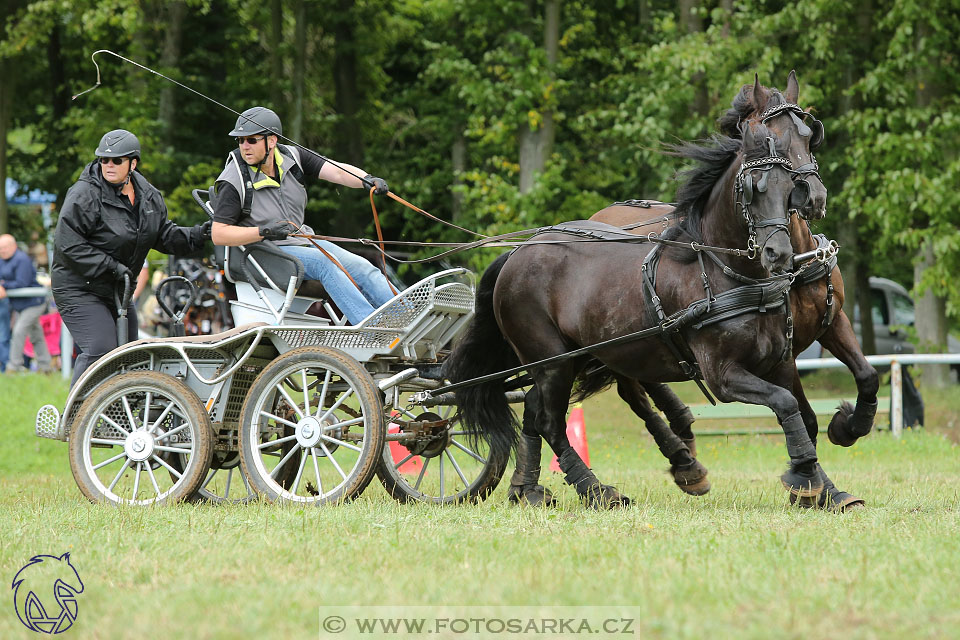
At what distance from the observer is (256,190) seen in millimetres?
7285

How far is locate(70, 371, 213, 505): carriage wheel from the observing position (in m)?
7.01

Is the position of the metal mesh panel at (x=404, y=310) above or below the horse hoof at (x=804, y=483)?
above

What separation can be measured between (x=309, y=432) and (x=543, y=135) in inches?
452

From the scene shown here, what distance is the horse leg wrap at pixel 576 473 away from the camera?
7.26 metres

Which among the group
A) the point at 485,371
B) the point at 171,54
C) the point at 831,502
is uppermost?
the point at 171,54

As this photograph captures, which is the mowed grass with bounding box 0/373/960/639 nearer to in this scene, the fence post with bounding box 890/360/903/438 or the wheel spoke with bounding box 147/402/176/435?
the wheel spoke with bounding box 147/402/176/435

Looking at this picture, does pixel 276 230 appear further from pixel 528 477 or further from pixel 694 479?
pixel 694 479

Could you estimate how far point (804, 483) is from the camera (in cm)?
637

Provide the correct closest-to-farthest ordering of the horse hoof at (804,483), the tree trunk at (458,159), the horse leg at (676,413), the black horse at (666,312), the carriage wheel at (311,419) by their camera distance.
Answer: the black horse at (666,312) → the horse hoof at (804,483) → the carriage wheel at (311,419) → the horse leg at (676,413) → the tree trunk at (458,159)

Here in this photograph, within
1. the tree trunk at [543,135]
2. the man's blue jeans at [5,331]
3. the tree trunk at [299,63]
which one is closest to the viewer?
the man's blue jeans at [5,331]

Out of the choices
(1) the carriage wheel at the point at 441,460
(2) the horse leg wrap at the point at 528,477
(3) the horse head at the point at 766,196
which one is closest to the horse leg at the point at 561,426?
(2) the horse leg wrap at the point at 528,477

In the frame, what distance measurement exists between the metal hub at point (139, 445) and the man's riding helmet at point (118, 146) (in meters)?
1.72

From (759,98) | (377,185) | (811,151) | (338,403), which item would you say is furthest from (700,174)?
(338,403)

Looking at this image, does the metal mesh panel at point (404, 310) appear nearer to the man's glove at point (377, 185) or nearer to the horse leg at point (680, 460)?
the man's glove at point (377, 185)
